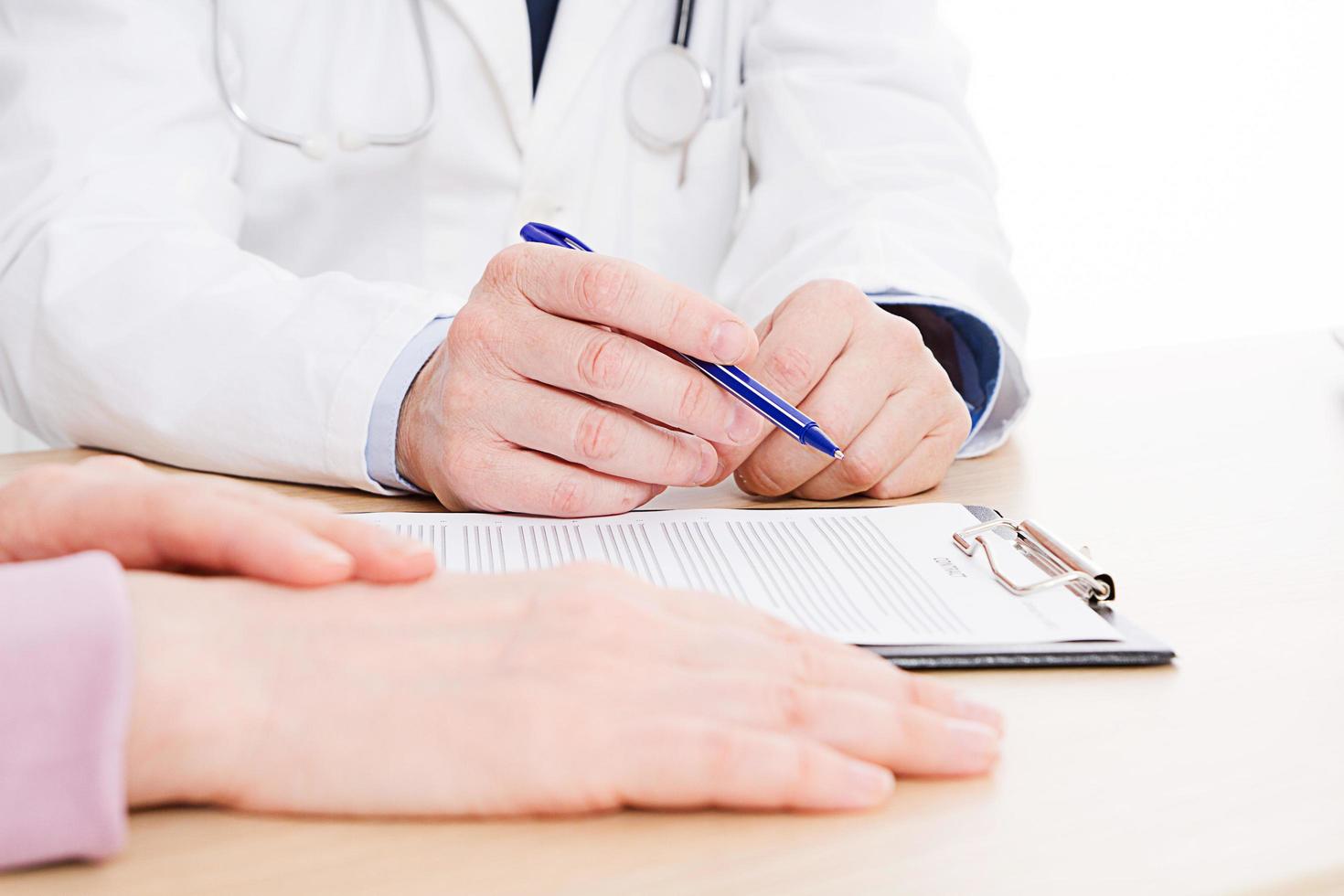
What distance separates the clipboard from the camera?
0.50 meters

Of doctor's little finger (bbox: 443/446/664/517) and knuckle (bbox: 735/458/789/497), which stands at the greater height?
knuckle (bbox: 735/458/789/497)

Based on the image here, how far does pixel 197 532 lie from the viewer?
17.7 inches

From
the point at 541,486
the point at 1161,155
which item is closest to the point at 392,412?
the point at 541,486

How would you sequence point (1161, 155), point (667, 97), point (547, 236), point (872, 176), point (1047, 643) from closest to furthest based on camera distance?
point (1047, 643)
point (547, 236)
point (872, 176)
point (667, 97)
point (1161, 155)

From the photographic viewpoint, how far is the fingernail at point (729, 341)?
643 millimetres

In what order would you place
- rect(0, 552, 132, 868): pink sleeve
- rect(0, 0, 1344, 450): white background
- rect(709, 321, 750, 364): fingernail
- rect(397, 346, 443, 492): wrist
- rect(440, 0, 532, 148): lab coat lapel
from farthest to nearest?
rect(0, 0, 1344, 450): white background
rect(440, 0, 532, 148): lab coat lapel
rect(397, 346, 443, 492): wrist
rect(709, 321, 750, 364): fingernail
rect(0, 552, 132, 868): pink sleeve

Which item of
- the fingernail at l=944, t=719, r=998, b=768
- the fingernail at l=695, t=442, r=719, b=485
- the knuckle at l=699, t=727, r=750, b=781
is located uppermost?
the fingernail at l=944, t=719, r=998, b=768

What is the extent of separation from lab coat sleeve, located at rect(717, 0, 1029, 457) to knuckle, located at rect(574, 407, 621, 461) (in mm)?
291

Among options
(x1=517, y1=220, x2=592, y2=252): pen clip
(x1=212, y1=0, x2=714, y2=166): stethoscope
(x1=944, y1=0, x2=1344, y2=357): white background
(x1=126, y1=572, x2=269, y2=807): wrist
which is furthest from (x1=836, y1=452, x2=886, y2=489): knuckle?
(x1=944, y1=0, x2=1344, y2=357): white background

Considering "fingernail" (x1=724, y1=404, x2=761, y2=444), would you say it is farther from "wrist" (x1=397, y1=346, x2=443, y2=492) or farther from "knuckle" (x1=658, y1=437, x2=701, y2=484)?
"wrist" (x1=397, y1=346, x2=443, y2=492)

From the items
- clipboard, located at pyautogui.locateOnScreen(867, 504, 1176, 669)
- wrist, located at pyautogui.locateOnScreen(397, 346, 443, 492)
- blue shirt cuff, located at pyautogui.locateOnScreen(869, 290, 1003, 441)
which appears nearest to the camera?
clipboard, located at pyautogui.locateOnScreen(867, 504, 1176, 669)

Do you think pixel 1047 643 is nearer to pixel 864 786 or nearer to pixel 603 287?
pixel 864 786

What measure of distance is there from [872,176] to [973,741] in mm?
738

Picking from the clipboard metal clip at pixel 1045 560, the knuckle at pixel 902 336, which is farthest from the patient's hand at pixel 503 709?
the knuckle at pixel 902 336
